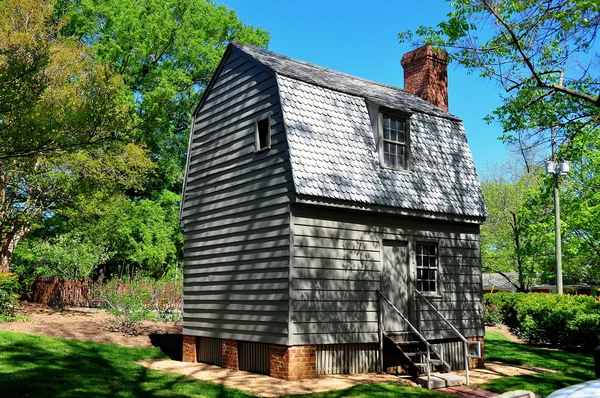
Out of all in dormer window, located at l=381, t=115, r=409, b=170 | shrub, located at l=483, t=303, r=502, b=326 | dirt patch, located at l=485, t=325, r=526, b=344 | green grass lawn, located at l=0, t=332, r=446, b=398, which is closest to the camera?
green grass lawn, located at l=0, t=332, r=446, b=398

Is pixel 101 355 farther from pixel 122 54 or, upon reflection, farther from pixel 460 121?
pixel 122 54

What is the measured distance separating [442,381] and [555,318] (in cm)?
930

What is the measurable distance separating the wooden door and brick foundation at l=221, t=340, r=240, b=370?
3516 mm

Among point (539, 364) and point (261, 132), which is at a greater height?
point (261, 132)

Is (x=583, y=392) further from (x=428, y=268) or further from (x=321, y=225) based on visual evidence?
(x=428, y=268)

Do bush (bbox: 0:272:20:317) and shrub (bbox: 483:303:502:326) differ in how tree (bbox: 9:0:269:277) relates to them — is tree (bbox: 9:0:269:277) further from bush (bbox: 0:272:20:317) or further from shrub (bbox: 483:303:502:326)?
shrub (bbox: 483:303:502:326)

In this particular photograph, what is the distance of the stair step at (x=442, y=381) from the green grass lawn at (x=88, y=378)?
57 centimetres

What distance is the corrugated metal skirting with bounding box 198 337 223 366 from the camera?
1401 centimetres

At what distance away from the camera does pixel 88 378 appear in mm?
10906

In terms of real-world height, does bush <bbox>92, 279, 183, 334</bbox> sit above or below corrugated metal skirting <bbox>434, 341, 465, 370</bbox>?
above

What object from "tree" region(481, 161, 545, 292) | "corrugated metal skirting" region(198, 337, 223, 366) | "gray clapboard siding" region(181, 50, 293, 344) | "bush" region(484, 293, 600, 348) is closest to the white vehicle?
"gray clapboard siding" region(181, 50, 293, 344)

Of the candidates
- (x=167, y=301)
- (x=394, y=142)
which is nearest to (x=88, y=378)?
(x=394, y=142)

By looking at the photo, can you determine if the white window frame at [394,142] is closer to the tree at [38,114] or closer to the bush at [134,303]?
the tree at [38,114]

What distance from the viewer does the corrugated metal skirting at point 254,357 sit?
1223 centimetres
